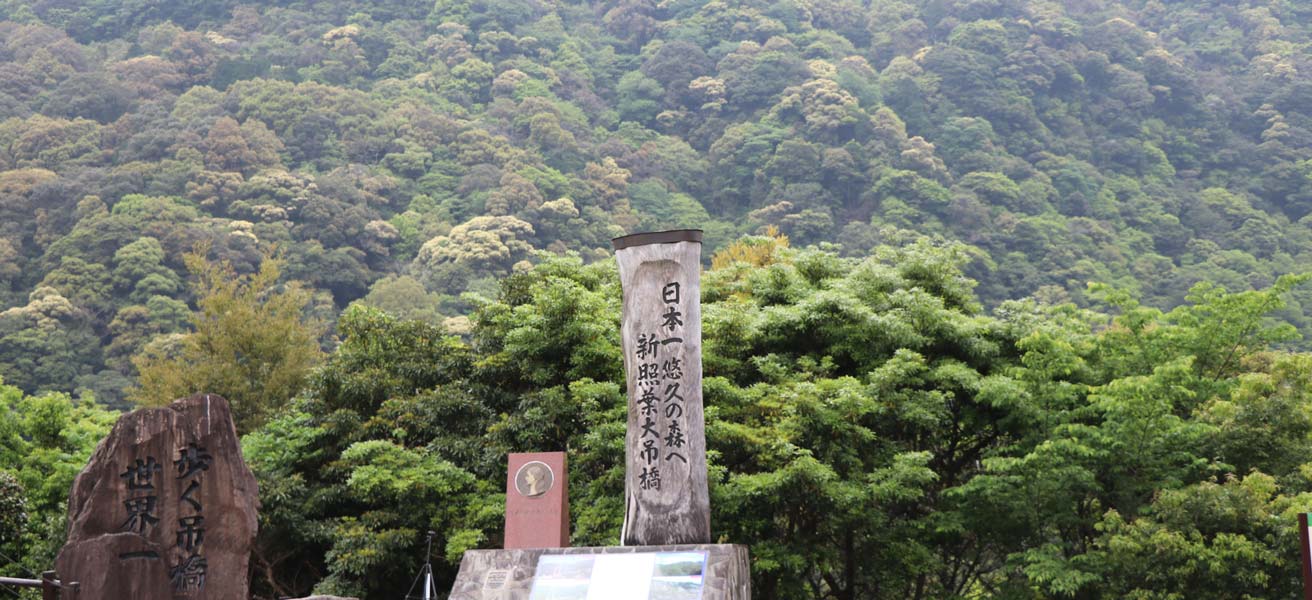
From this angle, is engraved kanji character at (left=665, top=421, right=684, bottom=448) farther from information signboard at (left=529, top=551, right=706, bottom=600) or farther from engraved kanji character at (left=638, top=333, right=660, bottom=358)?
information signboard at (left=529, top=551, right=706, bottom=600)

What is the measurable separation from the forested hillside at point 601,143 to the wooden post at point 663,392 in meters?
19.1

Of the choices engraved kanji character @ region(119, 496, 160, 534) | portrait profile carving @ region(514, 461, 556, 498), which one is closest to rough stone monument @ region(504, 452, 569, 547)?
portrait profile carving @ region(514, 461, 556, 498)

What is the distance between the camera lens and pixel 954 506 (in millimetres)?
11492

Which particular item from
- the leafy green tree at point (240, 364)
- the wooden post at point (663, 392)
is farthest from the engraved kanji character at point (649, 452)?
the leafy green tree at point (240, 364)

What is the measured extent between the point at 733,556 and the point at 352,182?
31.4 m

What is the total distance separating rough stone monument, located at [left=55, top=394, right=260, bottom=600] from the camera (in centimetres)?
681

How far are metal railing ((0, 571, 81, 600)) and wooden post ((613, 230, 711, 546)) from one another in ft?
12.0

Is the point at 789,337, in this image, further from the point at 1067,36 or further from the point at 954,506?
the point at 1067,36

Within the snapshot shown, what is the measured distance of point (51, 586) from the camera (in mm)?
6086

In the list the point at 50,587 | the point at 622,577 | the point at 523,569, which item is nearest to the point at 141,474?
the point at 50,587

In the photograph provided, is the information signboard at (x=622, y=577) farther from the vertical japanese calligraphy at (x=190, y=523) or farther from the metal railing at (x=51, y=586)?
the metal railing at (x=51, y=586)

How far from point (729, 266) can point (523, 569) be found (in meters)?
6.78

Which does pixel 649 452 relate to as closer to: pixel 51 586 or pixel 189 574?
pixel 189 574

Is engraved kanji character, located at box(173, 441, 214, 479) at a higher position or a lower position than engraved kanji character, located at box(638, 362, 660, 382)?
lower
